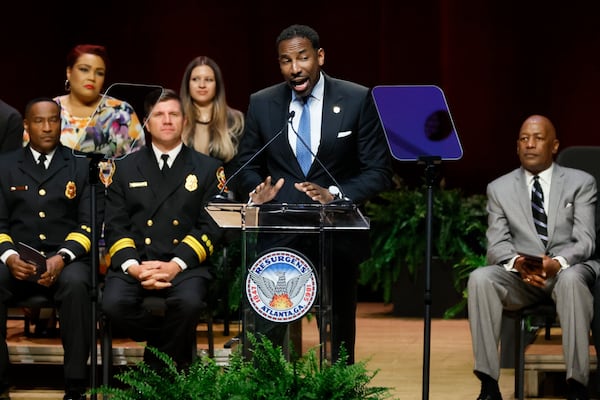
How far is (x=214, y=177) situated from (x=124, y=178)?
439 mm

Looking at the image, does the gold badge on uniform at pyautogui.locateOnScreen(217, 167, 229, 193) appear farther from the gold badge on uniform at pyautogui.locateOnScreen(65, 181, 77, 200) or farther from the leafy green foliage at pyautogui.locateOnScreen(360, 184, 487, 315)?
the leafy green foliage at pyautogui.locateOnScreen(360, 184, 487, 315)

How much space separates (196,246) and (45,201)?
85 cm

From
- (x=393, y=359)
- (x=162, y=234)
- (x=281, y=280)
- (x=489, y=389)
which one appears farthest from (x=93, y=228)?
(x=393, y=359)

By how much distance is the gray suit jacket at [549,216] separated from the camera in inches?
237

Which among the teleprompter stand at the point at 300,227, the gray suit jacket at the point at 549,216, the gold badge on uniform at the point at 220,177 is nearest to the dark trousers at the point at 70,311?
the gold badge on uniform at the point at 220,177

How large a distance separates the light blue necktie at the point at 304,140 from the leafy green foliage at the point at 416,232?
3.13 metres

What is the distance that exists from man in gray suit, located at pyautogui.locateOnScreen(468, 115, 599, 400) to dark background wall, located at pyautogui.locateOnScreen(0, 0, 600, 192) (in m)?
2.72

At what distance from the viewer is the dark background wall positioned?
8906 mm

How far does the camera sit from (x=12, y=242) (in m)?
6.18

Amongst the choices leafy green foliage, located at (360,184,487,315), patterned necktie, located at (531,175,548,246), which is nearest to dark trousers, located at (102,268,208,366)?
patterned necktie, located at (531,175,548,246)

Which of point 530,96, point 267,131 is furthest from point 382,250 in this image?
point 267,131

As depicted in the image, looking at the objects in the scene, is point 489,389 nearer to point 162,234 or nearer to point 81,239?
point 162,234

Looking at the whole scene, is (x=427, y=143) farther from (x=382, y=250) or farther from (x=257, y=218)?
(x=382, y=250)

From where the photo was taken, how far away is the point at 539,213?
20.1 feet
